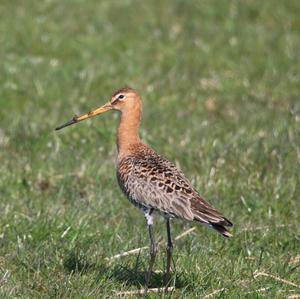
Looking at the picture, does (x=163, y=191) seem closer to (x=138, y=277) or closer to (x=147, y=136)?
(x=138, y=277)

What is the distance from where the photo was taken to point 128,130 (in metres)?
7.45

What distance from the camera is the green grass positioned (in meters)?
7.28

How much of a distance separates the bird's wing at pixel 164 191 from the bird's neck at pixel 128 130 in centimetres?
30

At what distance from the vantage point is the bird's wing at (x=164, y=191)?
6562mm

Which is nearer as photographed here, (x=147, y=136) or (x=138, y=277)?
(x=138, y=277)

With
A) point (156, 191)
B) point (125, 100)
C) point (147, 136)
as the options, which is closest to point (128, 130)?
point (125, 100)

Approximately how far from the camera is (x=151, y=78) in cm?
1245

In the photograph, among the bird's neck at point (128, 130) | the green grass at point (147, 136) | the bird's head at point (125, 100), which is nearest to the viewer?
the green grass at point (147, 136)

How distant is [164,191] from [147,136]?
3762mm

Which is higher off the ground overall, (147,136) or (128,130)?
(128,130)

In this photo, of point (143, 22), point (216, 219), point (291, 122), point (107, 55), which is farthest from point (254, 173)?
point (143, 22)

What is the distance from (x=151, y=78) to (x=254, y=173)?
3551 mm

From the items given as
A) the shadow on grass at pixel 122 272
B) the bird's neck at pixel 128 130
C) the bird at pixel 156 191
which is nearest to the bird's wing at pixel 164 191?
the bird at pixel 156 191

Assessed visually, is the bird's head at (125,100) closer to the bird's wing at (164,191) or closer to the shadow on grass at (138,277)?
the bird's wing at (164,191)
